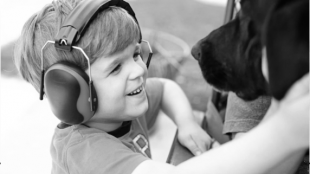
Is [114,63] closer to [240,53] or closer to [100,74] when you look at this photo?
[100,74]

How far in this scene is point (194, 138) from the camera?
1.20 metres

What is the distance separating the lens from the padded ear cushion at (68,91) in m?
0.82

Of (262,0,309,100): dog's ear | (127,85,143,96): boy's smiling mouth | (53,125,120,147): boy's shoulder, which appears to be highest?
(262,0,309,100): dog's ear

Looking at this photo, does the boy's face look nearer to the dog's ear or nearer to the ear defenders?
the ear defenders

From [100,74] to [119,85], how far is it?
6 cm

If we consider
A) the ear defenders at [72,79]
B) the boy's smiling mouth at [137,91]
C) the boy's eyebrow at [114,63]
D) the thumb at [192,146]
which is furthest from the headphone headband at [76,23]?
the thumb at [192,146]

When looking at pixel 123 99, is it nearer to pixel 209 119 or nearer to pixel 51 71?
pixel 51 71

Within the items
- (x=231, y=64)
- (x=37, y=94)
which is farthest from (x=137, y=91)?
(x=37, y=94)

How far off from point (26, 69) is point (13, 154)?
439 millimetres

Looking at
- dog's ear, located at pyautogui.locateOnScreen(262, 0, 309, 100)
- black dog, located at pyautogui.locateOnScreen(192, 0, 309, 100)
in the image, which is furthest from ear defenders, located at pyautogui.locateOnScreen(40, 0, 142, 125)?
dog's ear, located at pyautogui.locateOnScreen(262, 0, 309, 100)

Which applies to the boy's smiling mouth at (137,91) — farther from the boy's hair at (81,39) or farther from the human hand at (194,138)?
the human hand at (194,138)

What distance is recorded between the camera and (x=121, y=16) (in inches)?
36.6

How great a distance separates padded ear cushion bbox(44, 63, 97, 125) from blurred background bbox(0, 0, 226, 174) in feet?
1.54

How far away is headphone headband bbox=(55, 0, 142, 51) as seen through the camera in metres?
0.82
